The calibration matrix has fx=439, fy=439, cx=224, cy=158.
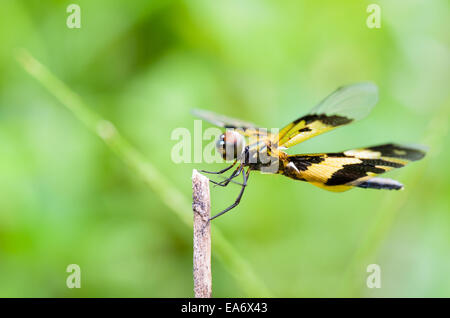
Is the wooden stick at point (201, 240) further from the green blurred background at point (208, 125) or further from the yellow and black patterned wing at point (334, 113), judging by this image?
the green blurred background at point (208, 125)

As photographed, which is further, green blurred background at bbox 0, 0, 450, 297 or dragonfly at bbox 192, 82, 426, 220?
green blurred background at bbox 0, 0, 450, 297

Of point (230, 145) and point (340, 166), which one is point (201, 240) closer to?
point (230, 145)

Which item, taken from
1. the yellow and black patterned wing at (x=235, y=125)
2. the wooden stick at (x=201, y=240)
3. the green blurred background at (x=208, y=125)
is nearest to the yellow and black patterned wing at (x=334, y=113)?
the yellow and black patterned wing at (x=235, y=125)

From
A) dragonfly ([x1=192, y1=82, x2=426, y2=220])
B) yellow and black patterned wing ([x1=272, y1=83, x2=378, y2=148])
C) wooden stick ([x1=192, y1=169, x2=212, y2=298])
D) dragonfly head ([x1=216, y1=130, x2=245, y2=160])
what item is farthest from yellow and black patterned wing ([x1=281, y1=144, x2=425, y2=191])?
wooden stick ([x1=192, y1=169, x2=212, y2=298])

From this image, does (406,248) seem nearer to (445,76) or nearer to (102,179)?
(445,76)

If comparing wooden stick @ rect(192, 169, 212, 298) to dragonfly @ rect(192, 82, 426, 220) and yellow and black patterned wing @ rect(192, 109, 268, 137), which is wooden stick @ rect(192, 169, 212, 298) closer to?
dragonfly @ rect(192, 82, 426, 220)

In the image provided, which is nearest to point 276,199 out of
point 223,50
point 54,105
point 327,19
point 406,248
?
point 406,248
